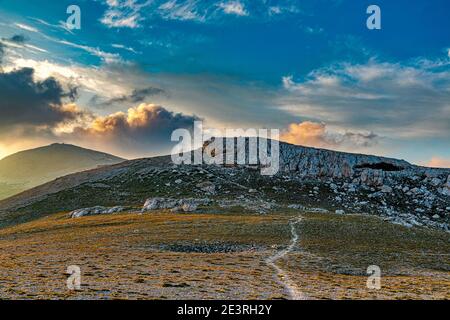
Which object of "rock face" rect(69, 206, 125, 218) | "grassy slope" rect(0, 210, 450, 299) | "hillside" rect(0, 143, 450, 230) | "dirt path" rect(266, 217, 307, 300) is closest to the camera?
"dirt path" rect(266, 217, 307, 300)

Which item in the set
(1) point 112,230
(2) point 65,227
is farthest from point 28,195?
(1) point 112,230

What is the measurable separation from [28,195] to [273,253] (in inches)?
5066

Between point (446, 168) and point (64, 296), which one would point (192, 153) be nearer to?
point (446, 168)

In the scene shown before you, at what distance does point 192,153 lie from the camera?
183375 mm

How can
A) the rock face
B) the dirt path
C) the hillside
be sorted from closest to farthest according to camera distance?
the dirt path → the rock face → the hillside

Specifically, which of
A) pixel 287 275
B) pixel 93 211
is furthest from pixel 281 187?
pixel 287 275

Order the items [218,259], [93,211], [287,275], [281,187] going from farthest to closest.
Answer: [281,187]
[93,211]
[218,259]
[287,275]

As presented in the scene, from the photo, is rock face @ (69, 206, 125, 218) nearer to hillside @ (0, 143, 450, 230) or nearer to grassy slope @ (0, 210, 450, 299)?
hillside @ (0, 143, 450, 230)

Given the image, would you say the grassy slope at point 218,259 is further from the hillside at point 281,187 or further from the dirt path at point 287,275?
the hillside at point 281,187

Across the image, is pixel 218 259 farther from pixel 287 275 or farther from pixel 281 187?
pixel 281 187

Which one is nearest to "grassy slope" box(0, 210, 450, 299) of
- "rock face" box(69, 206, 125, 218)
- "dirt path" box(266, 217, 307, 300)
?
"dirt path" box(266, 217, 307, 300)

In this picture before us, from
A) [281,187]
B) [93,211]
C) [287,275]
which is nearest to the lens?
[287,275]

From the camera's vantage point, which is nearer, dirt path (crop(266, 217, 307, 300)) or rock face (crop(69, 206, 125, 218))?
dirt path (crop(266, 217, 307, 300))
